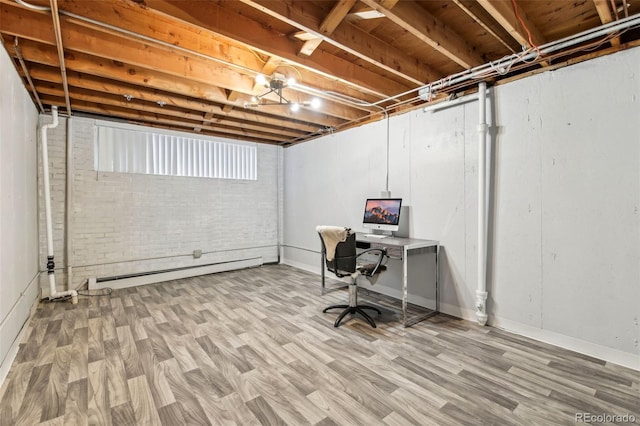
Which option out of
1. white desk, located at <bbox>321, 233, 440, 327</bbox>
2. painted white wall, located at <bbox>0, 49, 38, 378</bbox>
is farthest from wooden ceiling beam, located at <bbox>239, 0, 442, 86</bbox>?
painted white wall, located at <bbox>0, 49, 38, 378</bbox>

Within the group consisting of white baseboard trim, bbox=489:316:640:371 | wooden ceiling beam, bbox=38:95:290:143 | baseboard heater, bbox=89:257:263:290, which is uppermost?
wooden ceiling beam, bbox=38:95:290:143

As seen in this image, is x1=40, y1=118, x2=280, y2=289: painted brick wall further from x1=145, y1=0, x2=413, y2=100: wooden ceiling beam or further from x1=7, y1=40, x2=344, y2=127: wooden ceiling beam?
x1=145, y1=0, x2=413, y2=100: wooden ceiling beam

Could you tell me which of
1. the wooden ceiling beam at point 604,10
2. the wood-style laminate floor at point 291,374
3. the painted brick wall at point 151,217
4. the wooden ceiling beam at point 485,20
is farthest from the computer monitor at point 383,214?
the painted brick wall at point 151,217

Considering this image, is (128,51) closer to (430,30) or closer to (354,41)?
(354,41)

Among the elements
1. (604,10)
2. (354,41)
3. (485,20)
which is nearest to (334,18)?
(354,41)

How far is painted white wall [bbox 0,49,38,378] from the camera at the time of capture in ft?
7.29

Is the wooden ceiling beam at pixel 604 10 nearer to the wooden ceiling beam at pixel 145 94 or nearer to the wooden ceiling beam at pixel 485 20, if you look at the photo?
the wooden ceiling beam at pixel 485 20

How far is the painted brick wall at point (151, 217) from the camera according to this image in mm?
4070

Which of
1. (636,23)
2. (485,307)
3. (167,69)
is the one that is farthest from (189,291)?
(636,23)

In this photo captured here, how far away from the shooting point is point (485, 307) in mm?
2945

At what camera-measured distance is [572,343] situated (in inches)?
96.3

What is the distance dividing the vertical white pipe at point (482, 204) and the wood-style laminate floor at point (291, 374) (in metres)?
0.31

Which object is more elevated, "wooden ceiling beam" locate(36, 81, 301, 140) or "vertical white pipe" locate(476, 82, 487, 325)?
"wooden ceiling beam" locate(36, 81, 301, 140)

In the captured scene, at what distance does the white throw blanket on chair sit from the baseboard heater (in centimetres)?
302
